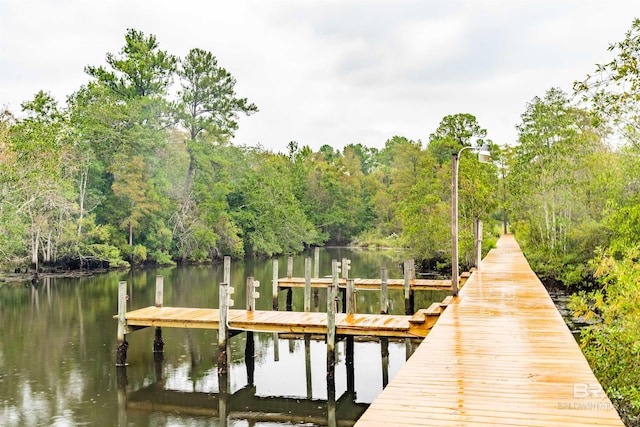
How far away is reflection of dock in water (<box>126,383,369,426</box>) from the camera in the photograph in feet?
30.8

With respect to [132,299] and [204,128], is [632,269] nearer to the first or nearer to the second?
[132,299]

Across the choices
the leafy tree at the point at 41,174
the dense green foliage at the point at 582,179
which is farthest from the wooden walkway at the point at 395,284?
the leafy tree at the point at 41,174

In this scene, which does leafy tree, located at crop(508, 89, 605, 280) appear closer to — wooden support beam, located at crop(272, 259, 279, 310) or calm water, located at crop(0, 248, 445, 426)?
calm water, located at crop(0, 248, 445, 426)

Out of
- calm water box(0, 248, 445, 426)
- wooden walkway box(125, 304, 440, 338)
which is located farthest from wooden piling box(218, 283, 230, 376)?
calm water box(0, 248, 445, 426)

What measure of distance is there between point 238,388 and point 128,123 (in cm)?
2849

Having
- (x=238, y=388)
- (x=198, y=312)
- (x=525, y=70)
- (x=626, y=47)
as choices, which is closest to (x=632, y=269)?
(x=626, y=47)

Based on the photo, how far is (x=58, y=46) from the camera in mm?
27859

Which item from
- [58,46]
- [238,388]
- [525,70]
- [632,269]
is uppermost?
[58,46]

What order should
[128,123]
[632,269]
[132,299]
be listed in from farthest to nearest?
[128,123]
[132,299]
[632,269]

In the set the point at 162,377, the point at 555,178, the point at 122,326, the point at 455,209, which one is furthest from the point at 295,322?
the point at 555,178

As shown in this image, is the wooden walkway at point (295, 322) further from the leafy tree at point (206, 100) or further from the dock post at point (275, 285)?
the leafy tree at point (206, 100)

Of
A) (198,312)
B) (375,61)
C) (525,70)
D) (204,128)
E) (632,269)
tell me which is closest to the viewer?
(632,269)

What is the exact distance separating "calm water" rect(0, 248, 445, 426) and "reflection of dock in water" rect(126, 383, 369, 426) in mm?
18

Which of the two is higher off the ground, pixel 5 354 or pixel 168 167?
pixel 168 167
